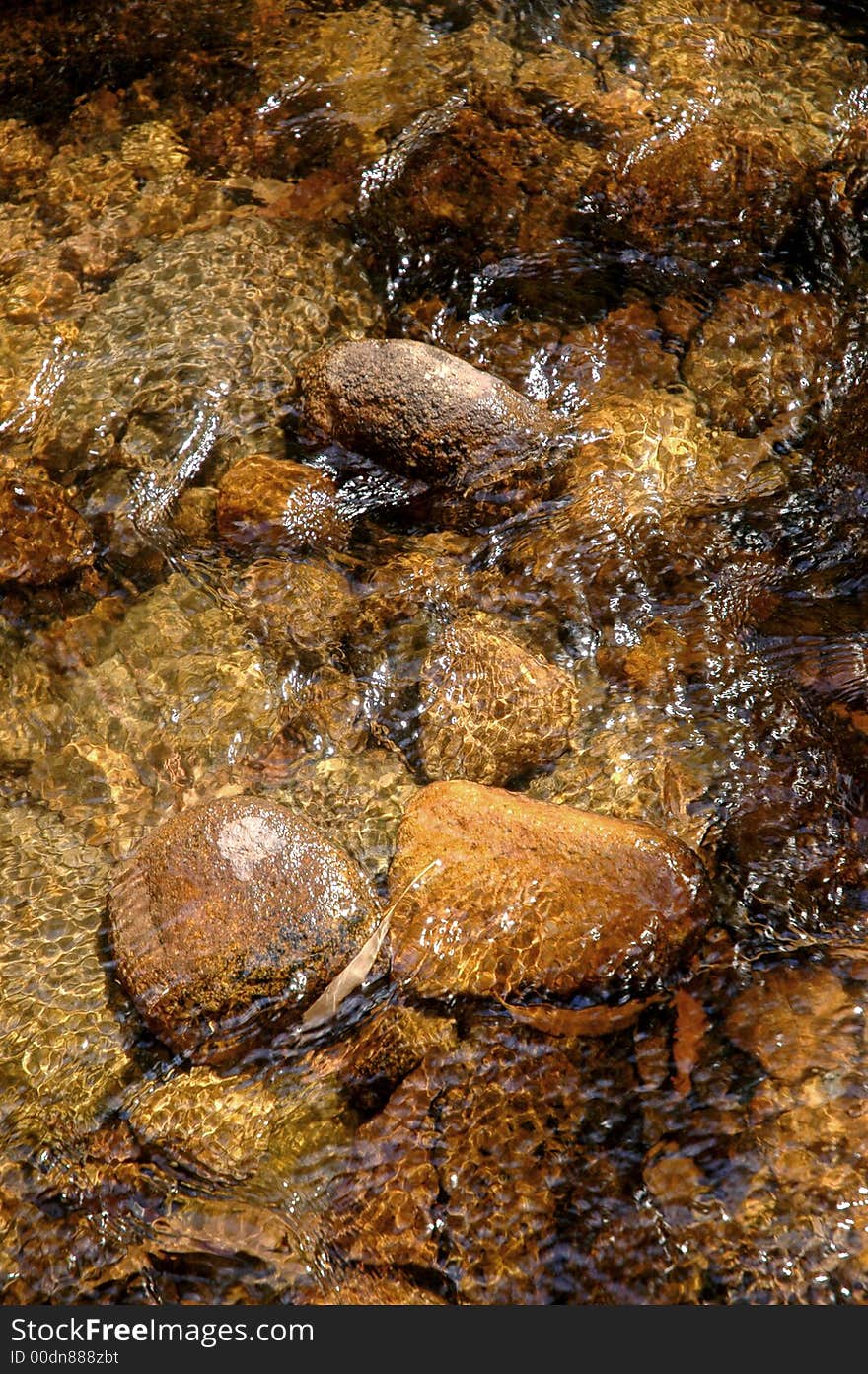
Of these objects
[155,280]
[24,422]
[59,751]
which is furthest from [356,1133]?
[155,280]

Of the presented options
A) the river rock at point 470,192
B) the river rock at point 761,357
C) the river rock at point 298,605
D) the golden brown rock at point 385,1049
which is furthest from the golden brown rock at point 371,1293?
the river rock at point 470,192

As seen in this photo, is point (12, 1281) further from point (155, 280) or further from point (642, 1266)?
point (155, 280)

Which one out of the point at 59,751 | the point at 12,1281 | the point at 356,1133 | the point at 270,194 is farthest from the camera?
the point at 270,194

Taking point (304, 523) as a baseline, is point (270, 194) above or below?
above

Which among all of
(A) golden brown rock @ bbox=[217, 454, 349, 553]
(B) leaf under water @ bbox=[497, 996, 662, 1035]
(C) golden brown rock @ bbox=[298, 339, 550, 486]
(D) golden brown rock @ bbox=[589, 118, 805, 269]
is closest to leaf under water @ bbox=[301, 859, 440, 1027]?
(B) leaf under water @ bbox=[497, 996, 662, 1035]

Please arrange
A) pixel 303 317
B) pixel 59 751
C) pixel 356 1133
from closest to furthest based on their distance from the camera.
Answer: pixel 356 1133
pixel 59 751
pixel 303 317

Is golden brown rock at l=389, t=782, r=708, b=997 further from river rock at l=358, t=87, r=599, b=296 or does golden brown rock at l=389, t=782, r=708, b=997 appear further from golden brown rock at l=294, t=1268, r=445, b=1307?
river rock at l=358, t=87, r=599, b=296
